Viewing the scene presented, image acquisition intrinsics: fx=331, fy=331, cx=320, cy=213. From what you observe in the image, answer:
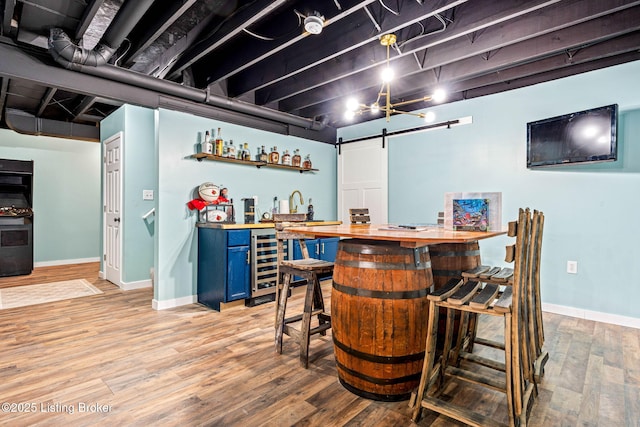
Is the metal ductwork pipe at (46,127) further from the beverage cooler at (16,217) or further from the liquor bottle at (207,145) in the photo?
the liquor bottle at (207,145)

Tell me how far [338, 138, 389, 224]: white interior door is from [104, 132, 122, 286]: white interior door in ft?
10.3

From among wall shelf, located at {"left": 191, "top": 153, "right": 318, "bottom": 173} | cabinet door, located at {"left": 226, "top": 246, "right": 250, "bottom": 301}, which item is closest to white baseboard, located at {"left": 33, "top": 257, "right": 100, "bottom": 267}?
A: wall shelf, located at {"left": 191, "top": 153, "right": 318, "bottom": 173}

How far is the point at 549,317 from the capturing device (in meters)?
3.23

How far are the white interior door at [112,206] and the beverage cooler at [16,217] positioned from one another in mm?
1491

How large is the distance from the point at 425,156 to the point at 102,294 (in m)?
4.39

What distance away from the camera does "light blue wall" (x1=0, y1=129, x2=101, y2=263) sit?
5.76 meters

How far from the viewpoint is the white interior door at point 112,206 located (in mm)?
4363

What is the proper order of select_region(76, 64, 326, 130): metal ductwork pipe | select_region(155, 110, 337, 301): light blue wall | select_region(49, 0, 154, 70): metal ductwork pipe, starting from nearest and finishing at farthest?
select_region(49, 0, 154, 70): metal ductwork pipe < select_region(76, 64, 326, 130): metal ductwork pipe < select_region(155, 110, 337, 301): light blue wall

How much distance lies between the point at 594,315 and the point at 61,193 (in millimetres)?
8014

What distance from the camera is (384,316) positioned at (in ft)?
5.53

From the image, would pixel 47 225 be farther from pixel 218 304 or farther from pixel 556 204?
pixel 556 204

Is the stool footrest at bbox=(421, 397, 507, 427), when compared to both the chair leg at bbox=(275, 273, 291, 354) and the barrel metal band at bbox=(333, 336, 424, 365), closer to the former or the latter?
the barrel metal band at bbox=(333, 336, 424, 365)

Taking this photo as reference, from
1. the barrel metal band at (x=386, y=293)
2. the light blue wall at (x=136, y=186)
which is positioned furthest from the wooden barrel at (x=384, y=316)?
the light blue wall at (x=136, y=186)

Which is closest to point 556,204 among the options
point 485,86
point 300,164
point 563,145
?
point 563,145
